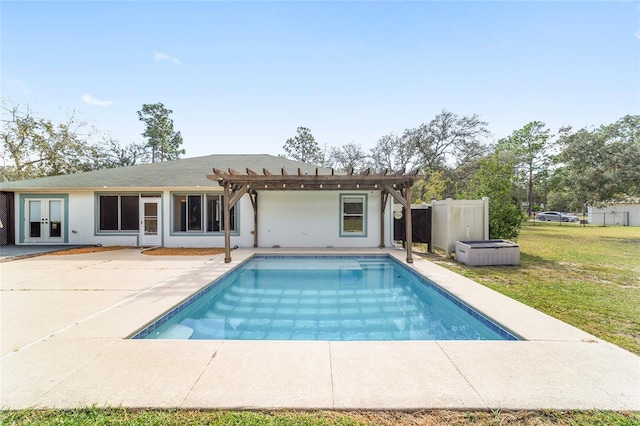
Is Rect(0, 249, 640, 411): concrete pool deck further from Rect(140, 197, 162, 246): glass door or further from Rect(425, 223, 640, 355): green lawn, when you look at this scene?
Rect(140, 197, 162, 246): glass door

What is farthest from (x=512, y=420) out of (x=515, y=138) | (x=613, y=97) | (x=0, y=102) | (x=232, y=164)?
(x=515, y=138)

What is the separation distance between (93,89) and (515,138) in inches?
1561

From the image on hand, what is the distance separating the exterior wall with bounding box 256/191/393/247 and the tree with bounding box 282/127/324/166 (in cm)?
2057

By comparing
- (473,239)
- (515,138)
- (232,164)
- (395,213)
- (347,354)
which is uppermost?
(515,138)

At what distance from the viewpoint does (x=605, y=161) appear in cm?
1684

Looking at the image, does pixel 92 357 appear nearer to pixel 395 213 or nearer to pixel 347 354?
pixel 347 354

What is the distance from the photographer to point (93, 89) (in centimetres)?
1627

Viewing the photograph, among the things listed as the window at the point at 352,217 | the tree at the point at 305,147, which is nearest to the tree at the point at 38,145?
the tree at the point at 305,147

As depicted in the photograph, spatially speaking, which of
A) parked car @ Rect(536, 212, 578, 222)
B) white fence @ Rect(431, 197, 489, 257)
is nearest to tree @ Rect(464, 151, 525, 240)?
white fence @ Rect(431, 197, 489, 257)

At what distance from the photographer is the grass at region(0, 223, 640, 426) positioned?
2135 mm

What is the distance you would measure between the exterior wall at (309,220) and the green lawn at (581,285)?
3036 mm

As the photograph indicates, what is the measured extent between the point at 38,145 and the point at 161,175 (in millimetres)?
21012

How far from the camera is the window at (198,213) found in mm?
11664

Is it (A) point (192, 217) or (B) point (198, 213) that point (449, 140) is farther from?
(A) point (192, 217)
